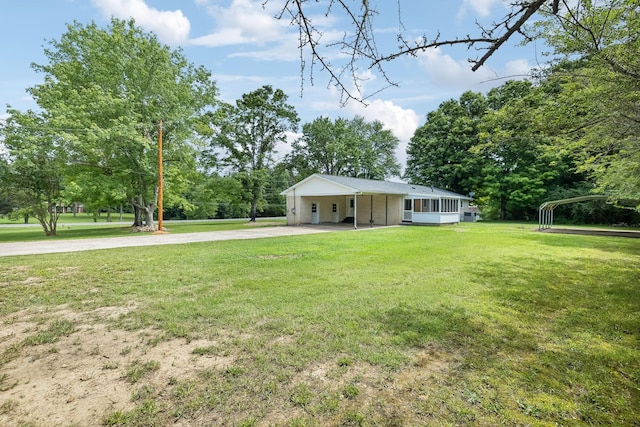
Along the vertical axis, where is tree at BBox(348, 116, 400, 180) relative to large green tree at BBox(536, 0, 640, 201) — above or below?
above

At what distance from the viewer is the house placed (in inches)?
811

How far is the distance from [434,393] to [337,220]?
2264 cm

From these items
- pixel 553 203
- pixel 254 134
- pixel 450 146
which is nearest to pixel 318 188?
pixel 254 134

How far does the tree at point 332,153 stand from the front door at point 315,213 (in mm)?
11881

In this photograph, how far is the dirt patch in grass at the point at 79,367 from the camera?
214 cm

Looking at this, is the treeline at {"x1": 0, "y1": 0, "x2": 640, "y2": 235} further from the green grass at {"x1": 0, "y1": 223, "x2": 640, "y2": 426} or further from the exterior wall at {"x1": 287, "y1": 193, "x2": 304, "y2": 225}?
the exterior wall at {"x1": 287, "y1": 193, "x2": 304, "y2": 225}

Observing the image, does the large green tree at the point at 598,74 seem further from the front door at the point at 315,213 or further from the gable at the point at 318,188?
the front door at the point at 315,213

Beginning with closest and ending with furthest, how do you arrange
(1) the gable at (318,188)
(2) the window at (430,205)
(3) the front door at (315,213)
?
(1) the gable at (318,188)
(2) the window at (430,205)
(3) the front door at (315,213)

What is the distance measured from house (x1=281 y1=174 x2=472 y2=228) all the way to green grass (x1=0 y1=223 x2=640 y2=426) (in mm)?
13347

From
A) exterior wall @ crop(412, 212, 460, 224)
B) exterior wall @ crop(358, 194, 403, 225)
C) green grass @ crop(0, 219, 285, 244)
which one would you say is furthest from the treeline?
exterior wall @ crop(358, 194, 403, 225)

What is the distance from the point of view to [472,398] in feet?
7.35

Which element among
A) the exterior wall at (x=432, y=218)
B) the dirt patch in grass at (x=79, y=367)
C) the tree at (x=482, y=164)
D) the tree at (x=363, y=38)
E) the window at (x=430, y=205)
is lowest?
the dirt patch in grass at (x=79, y=367)

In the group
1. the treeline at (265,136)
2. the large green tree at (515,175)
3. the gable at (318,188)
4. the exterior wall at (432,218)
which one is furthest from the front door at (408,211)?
the large green tree at (515,175)

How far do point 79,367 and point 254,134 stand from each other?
25643mm
